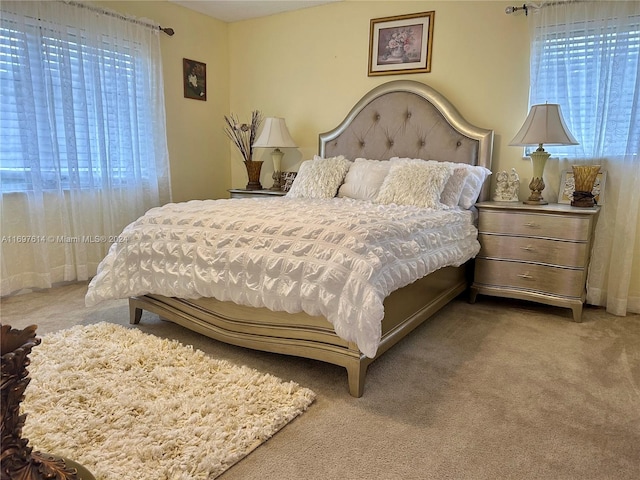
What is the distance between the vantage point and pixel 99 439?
1.49 metres

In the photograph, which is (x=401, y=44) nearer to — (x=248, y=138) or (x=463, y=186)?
(x=463, y=186)

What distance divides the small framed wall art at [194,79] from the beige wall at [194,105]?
0.16ft

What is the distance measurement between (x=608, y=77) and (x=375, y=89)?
166 cm

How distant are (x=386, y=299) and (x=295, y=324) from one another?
0.42 metres

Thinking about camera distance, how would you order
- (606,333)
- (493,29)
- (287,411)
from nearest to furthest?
(287,411)
(606,333)
(493,29)

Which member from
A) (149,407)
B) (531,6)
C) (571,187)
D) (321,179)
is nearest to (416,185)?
(321,179)

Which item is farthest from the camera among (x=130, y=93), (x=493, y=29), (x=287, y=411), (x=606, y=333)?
(x=130, y=93)

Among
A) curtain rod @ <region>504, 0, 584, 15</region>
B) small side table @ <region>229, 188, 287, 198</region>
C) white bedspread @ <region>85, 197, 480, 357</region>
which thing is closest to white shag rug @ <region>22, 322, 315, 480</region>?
white bedspread @ <region>85, 197, 480, 357</region>

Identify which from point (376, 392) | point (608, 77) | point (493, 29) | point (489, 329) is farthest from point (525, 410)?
point (493, 29)

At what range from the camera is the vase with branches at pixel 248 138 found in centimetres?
436

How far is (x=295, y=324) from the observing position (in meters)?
1.98

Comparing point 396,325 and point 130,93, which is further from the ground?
point 130,93

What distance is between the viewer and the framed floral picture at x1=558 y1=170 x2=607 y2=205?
9.64ft

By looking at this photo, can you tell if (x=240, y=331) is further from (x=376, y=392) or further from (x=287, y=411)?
(x=376, y=392)
